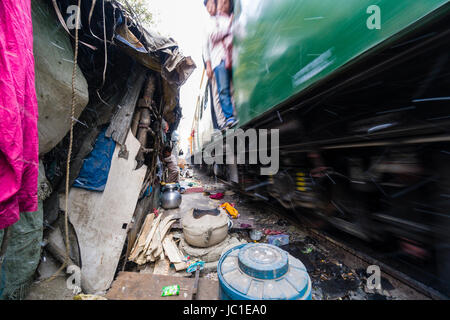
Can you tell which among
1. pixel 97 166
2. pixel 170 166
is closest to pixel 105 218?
pixel 97 166

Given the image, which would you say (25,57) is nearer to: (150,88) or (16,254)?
(16,254)

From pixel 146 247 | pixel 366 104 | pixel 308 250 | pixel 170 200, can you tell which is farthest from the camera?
pixel 170 200

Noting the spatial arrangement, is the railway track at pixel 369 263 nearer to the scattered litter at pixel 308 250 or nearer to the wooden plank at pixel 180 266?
the scattered litter at pixel 308 250

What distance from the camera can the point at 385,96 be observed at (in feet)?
3.39

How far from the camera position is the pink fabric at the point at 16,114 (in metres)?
0.84

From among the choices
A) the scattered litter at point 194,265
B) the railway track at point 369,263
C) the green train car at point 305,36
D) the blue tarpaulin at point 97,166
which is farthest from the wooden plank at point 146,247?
the railway track at point 369,263

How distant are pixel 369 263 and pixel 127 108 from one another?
158 inches

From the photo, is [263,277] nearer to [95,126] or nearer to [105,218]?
[105,218]

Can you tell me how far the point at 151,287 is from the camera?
5.53ft

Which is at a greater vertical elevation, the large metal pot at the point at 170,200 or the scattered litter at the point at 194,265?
the large metal pot at the point at 170,200

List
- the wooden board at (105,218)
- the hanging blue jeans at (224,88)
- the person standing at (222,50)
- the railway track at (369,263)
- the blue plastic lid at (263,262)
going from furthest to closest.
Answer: the hanging blue jeans at (224,88) → the person standing at (222,50) → the wooden board at (105,218) → the railway track at (369,263) → the blue plastic lid at (263,262)

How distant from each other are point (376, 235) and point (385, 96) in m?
1.27

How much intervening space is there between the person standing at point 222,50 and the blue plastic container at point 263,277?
1995 millimetres

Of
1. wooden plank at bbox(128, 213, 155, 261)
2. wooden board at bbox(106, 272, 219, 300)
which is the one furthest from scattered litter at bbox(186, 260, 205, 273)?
wooden plank at bbox(128, 213, 155, 261)
